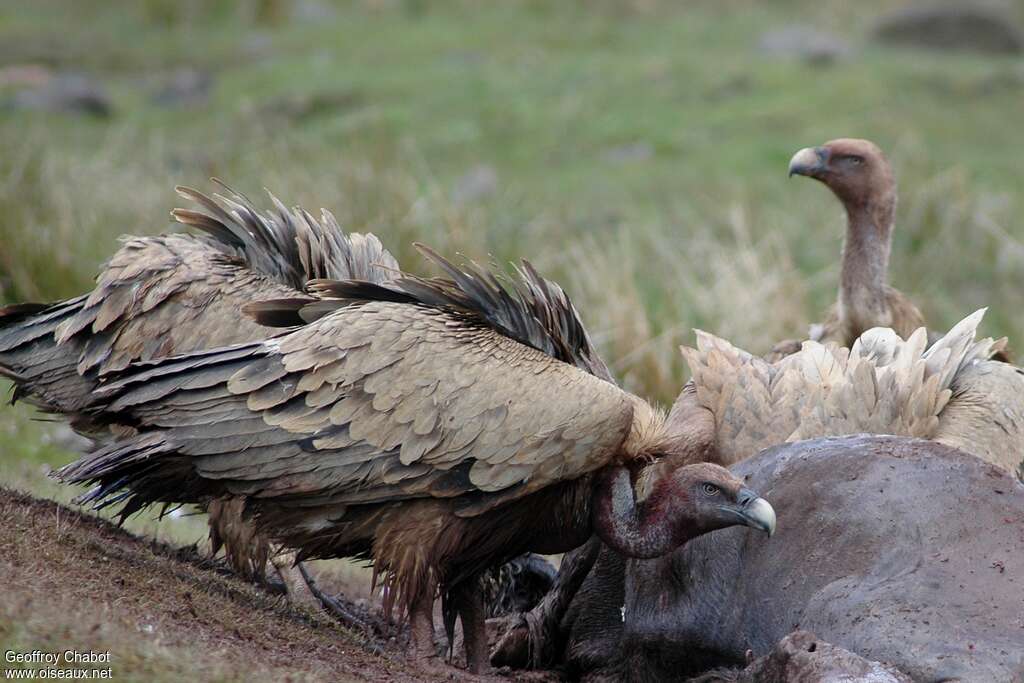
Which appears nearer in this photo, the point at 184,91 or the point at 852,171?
the point at 852,171

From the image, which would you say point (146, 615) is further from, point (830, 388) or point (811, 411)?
point (830, 388)

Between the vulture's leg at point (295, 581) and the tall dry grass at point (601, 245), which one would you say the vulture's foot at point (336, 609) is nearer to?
the vulture's leg at point (295, 581)

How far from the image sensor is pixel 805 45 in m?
28.1

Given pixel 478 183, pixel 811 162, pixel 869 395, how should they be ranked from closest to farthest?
pixel 869 395
pixel 811 162
pixel 478 183

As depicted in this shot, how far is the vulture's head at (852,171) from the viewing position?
1050cm

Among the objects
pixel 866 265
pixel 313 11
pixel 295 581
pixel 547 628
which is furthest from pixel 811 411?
pixel 313 11

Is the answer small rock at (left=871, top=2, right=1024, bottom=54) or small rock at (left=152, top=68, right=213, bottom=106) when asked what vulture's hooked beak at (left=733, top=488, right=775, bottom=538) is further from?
small rock at (left=871, top=2, right=1024, bottom=54)

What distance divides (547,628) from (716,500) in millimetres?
1260

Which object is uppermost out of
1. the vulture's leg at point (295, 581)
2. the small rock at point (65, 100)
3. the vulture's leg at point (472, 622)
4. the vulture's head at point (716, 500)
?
the vulture's head at point (716, 500)

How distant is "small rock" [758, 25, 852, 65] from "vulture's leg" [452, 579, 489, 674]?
21.0 m

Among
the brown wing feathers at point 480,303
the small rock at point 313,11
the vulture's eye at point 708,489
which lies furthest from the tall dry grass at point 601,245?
the small rock at point 313,11

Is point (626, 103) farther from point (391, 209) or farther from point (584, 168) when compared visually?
point (391, 209)

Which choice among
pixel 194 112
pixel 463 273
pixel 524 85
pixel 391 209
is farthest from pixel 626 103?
pixel 463 273

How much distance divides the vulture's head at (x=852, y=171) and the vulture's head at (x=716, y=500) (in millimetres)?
4664
